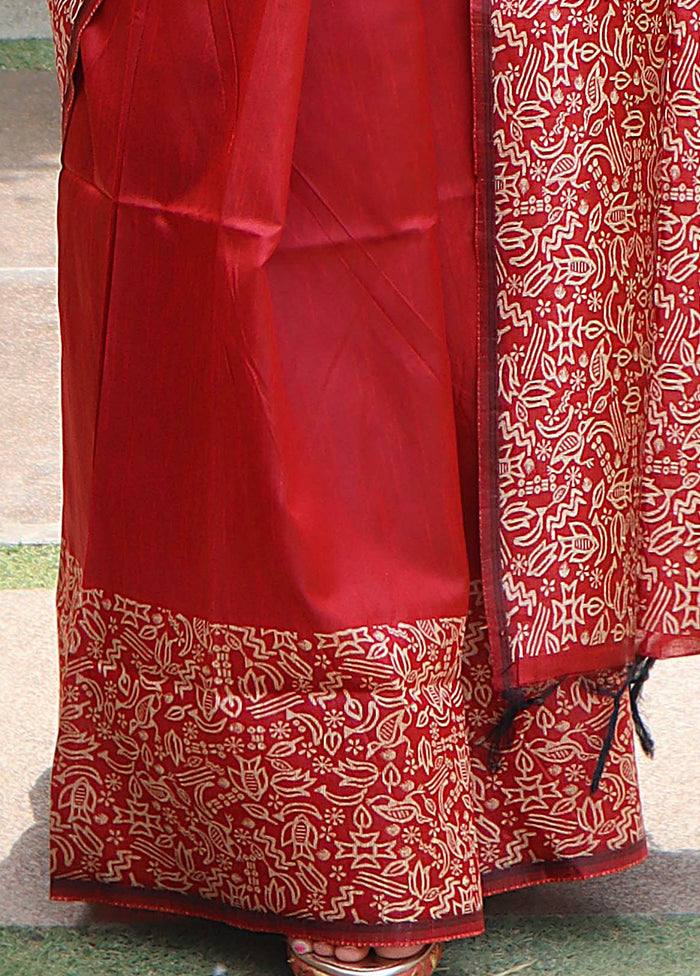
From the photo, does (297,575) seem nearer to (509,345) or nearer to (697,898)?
(509,345)

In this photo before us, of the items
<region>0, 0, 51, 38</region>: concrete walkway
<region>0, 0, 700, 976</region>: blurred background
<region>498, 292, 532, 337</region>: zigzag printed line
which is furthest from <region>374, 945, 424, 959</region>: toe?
<region>0, 0, 51, 38</region>: concrete walkway

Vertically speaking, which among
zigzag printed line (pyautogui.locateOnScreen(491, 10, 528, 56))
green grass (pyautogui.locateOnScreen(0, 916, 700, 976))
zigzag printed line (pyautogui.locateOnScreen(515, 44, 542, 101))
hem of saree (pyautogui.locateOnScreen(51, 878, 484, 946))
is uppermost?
zigzag printed line (pyautogui.locateOnScreen(491, 10, 528, 56))

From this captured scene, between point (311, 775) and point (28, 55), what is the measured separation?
6624 mm

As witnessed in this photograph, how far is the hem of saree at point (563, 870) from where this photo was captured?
1.75 meters

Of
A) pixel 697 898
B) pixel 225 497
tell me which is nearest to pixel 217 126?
pixel 225 497

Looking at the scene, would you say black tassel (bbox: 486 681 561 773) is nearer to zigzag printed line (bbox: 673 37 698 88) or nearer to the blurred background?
the blurred background

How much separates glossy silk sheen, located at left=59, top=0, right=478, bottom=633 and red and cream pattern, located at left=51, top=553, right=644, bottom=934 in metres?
0.05

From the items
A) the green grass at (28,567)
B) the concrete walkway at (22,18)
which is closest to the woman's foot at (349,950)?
the green grass at (28,567)

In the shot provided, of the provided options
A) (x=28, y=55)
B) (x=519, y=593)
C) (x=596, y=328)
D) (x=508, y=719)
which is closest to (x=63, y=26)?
(x=596, y=328)

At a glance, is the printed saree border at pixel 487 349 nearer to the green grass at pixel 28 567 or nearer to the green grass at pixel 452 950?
the green grass at pixel 452 950

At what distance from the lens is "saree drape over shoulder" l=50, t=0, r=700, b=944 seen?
4.86 ft

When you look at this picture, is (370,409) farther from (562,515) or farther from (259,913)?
(259,913)

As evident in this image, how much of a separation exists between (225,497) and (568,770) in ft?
1.62

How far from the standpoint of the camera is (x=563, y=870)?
69.3 inches
